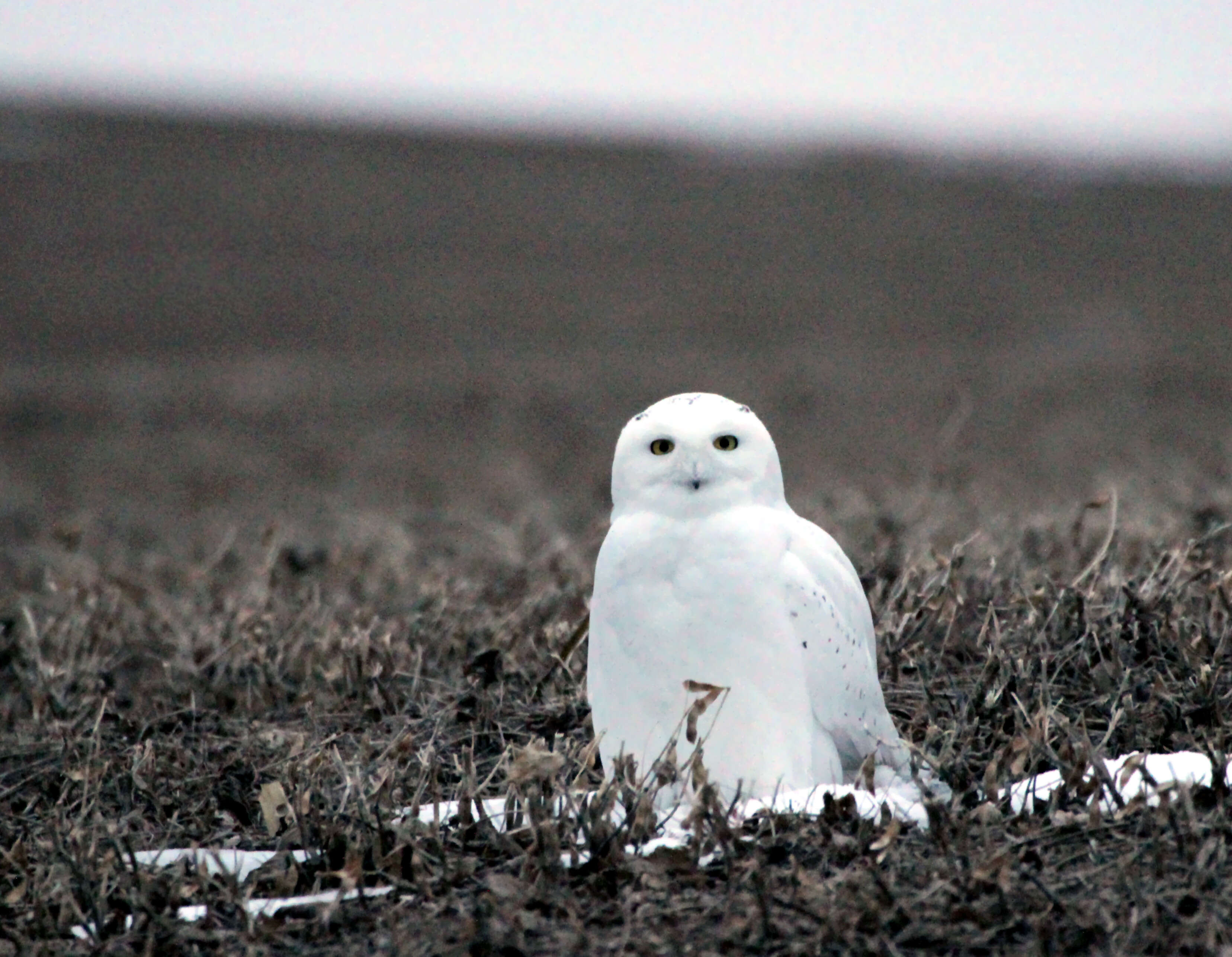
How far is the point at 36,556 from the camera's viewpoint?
289 inches

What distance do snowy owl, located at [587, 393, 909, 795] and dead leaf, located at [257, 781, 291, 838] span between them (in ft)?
2.41

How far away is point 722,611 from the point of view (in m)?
3.12

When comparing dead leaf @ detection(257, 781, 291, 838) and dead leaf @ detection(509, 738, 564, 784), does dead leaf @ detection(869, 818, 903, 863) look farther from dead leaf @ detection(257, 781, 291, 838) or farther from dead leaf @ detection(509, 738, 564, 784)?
dead leaf @ detection(257, 781, 291, 838)

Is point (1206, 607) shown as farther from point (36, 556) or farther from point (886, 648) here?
point (36, 556)

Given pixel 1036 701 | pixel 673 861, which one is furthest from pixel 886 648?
pixel 673 861

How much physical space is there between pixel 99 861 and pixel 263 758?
901 mm

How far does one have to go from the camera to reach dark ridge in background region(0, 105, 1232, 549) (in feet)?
34.9

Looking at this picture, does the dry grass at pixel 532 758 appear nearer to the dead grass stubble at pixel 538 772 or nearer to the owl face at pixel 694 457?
the dead grass stubble at pixel 538 772

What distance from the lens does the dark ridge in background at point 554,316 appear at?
10.6 metres

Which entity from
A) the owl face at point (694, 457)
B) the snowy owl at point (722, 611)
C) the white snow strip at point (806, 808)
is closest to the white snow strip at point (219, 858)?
the white snow strip at point (806, 808)

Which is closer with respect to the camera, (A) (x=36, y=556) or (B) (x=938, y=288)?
(A) (x=36, y=556)

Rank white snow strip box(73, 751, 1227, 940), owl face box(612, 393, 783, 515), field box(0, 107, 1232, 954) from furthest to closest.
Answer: owl face box(612, 393, 783, 515)
white snow strip box(73, 751, 1227, 940)
field box(0, 107, 1232, 954)

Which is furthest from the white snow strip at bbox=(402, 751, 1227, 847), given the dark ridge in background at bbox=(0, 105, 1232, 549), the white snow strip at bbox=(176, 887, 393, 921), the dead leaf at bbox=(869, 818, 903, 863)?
the dark ridge in background at bbox=(0, 105, 1232, 549)

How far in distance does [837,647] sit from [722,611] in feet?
0.88
